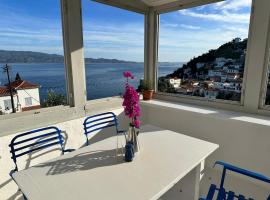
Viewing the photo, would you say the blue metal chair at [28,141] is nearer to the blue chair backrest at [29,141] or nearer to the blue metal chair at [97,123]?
the blue chair backrest at [29,141]

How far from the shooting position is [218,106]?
2.50 metres

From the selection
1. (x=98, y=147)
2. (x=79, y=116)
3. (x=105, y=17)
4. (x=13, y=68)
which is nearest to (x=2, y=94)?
(x=13, y=68)

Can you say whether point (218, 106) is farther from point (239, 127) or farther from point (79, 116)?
point (79, 116)

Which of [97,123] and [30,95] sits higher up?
[30,95]

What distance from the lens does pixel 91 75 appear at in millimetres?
2475

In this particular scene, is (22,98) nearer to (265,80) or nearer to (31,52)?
(31,52)


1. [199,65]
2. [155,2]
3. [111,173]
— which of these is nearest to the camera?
[111,173]

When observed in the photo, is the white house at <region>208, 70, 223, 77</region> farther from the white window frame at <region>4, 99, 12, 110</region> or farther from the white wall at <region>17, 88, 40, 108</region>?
the white window frame at <region>4, 99, 12, 110</region>

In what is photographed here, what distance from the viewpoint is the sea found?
6.45 ft

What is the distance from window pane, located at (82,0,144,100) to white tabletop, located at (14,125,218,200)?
1.17m

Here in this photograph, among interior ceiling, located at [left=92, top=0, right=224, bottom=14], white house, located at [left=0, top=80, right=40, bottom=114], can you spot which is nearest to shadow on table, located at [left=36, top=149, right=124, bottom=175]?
white house, located at [left=0, top=80, right=40, bottom=114]

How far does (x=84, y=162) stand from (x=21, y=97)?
46.0 inches

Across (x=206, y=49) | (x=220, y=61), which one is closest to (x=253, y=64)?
(x=220, y=61)

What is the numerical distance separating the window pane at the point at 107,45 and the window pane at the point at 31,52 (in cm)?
39
